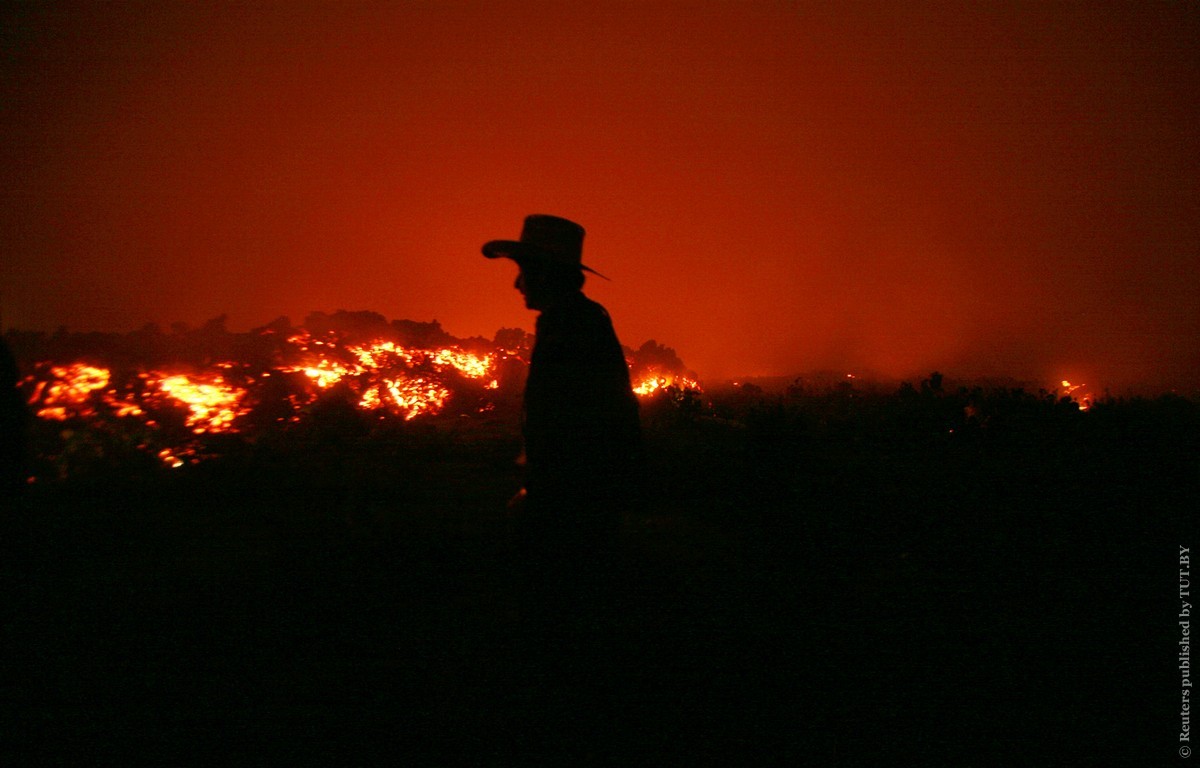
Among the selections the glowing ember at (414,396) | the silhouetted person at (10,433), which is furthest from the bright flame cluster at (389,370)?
the silhouetted person at (10,433)

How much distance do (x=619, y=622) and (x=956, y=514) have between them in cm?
622

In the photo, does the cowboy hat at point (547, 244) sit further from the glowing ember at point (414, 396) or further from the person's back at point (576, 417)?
the glowing ember at point (414, 396)

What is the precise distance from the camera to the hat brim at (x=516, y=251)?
2436mm

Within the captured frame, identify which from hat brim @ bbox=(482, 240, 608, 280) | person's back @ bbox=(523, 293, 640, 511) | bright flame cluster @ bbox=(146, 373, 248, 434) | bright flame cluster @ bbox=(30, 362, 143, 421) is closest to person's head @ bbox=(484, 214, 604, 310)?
hat brim @ bbox=(482, 240, 608, 280)

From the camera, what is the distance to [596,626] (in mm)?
2307

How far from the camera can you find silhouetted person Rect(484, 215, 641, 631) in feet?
7.22

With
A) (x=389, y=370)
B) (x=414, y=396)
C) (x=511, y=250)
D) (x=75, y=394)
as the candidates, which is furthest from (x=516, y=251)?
(x=414, y=396)

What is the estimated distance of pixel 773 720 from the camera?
2.92 m

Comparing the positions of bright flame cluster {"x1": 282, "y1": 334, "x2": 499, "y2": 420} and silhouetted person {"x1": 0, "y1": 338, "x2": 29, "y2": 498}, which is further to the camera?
bright flame cluster {"x1": 282, "y1": 334, "x2": 499, "y2": 420}

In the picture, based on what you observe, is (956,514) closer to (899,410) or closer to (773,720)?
(773,720)

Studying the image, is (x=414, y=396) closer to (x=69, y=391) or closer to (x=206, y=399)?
(x=206, y=399)

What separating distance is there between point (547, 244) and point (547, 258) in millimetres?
102

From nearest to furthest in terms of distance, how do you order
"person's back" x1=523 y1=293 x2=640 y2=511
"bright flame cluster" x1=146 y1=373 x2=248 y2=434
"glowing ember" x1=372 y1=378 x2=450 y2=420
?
"person's back" x1=523 y1=293 x2=640 y2=511, "bright flame cluster" x1=146 y1=373 x2=248 y2=434, "glowing ember" x1=372 y1=378 x2=450 y2=420

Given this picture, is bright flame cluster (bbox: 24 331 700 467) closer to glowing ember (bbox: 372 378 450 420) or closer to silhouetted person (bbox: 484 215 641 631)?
glowing ember (bbox: 372 378 450 420)
